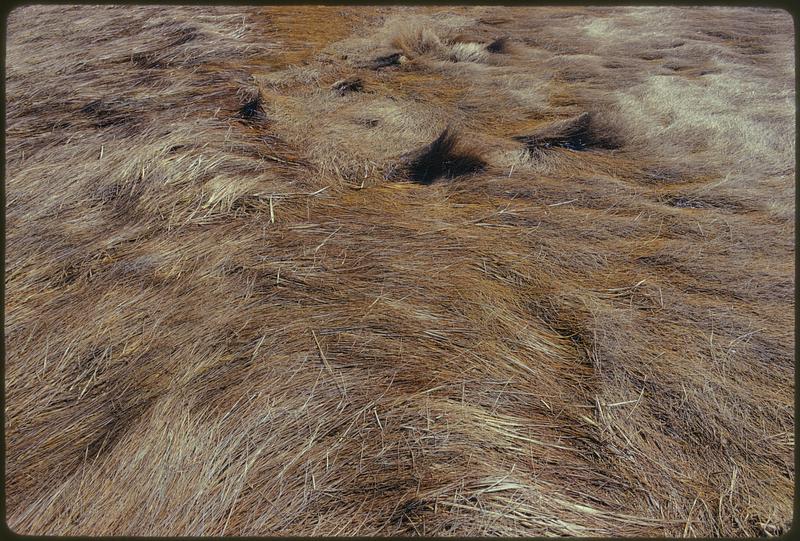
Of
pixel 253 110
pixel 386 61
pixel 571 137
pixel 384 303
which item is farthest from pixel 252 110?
pixel 571 137

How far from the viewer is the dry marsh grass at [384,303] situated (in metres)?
1.74

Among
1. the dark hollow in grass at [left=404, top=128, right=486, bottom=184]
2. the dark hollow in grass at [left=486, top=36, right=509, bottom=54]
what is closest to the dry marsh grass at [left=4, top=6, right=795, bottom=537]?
the dark hollow in grass at [left=404, top=128, right=486, bottom=184]

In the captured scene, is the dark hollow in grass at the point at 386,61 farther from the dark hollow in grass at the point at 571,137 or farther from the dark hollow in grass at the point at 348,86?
the dark hollow in grass at the point at 571,137

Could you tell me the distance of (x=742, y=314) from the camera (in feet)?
7.37

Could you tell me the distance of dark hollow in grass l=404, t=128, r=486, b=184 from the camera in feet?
9.81

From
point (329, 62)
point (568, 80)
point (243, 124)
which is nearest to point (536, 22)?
point (568, 80)

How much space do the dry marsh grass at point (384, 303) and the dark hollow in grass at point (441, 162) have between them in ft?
0.06

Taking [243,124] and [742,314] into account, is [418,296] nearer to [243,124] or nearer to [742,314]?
[742,314]

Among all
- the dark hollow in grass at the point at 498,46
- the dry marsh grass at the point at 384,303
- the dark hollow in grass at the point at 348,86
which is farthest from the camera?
the dark hollow in grass at the point at 498,46

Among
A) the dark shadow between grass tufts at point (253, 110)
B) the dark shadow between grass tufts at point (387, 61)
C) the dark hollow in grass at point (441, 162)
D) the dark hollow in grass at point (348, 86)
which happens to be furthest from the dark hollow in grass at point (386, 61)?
the dark hollow in grass at point (441, 162)

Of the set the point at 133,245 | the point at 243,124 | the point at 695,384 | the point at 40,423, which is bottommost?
the point at 40,423

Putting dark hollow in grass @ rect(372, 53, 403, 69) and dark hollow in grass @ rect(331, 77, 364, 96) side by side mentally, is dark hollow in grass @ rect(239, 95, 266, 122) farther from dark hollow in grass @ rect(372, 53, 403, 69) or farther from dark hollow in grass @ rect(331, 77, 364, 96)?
dark hollow in grass @ rect(372, 53, 403, 69)

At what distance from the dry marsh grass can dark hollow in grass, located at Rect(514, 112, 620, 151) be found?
0.8 inches

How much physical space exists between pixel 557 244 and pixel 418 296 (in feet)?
2.59
